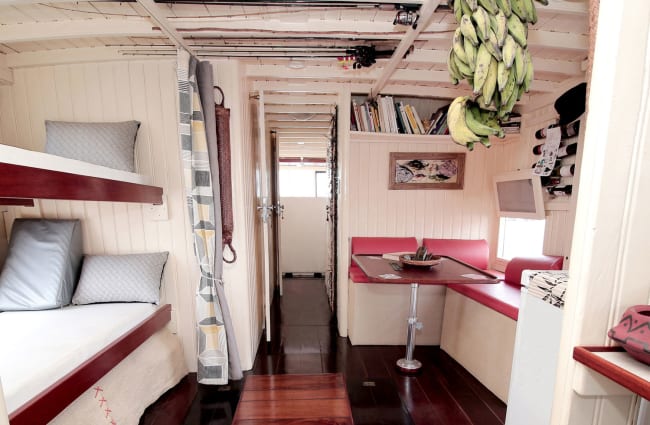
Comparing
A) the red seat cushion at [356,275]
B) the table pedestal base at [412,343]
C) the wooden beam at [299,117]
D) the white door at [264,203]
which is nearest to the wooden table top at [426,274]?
the red seat cushion at [356,275]

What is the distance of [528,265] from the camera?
1959 millimetres

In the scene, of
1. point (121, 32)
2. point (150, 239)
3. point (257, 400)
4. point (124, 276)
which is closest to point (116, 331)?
point (124, 276)

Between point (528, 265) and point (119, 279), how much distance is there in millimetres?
2967

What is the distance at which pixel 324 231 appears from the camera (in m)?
4.30

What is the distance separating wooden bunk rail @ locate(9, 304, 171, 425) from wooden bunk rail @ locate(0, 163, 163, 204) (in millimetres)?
758

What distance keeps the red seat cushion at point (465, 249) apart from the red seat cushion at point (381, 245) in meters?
0.20

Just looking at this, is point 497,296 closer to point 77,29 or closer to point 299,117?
point 299,117

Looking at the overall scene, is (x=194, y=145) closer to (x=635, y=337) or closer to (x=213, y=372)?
(x=213, y=372)

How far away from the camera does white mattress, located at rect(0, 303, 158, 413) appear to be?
0.97m

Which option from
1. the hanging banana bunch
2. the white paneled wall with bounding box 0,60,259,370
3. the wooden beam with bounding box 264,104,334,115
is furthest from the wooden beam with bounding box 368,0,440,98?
the white paneled wall with bounding box 0,60,259,370

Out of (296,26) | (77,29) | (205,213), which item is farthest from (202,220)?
(296,26)

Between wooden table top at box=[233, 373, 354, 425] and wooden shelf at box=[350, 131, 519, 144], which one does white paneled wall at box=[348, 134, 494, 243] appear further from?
wooden table top at box=[233, 373, 354, 425]

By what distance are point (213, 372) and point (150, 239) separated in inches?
41.6

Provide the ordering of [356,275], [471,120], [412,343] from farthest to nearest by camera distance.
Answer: [356,275] < [412,343] < [471,120]
